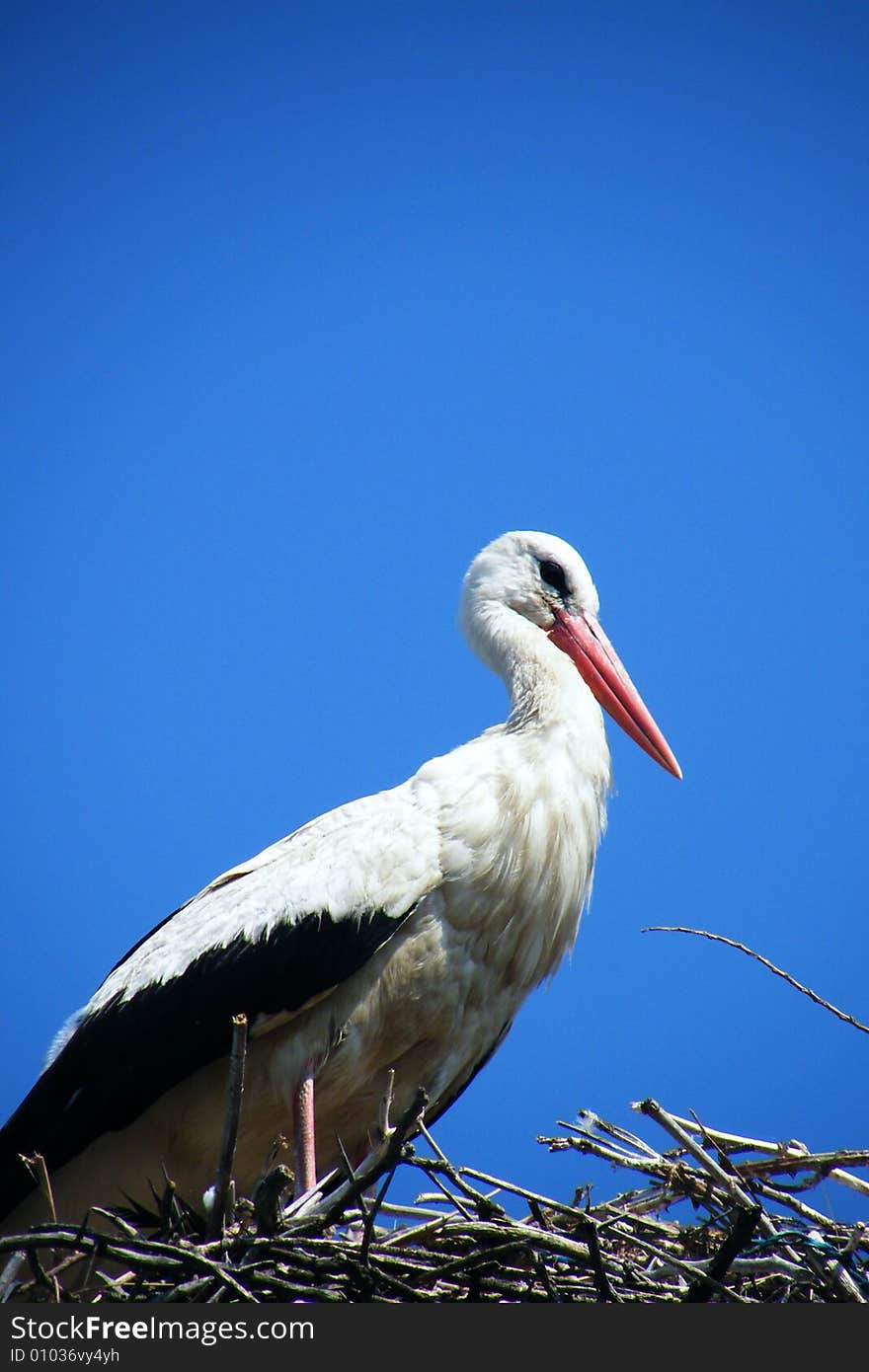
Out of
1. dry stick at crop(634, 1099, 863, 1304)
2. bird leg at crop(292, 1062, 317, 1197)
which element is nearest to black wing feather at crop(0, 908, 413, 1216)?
bird leg at crop(292, 1062, 317, 1197)

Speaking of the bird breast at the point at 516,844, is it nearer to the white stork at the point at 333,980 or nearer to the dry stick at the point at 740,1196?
the white stork at the point at 333,980

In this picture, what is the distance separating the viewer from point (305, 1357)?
8.19 ft

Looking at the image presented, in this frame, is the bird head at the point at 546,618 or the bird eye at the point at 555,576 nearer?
the bird head at the point at 546,618

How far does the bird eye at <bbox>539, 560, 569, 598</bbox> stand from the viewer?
4.76m

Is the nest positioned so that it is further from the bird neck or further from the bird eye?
the bird eye

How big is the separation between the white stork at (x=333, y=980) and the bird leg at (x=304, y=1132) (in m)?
0.01

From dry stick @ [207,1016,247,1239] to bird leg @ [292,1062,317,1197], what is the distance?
840mm

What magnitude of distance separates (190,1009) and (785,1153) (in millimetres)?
1411

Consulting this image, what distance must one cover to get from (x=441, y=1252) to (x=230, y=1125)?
0.65 metres

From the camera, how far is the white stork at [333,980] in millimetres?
3711

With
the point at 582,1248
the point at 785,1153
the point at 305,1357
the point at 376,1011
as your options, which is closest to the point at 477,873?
the point at 376,1011

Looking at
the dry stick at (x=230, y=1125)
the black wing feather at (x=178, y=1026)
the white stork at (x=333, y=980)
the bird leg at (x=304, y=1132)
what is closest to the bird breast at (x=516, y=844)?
the white stork at (x=333, y=980)

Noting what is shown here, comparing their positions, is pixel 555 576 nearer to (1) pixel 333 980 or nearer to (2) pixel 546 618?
(2) pixel 546 618

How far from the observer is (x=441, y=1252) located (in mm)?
2939
